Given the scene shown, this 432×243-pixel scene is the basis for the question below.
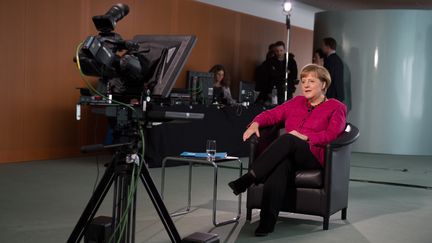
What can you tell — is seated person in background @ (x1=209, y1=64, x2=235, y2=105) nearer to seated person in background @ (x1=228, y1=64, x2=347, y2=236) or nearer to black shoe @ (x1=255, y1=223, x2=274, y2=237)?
seated person in background @ (x1=228, y1=64, x2=347, y2=236)

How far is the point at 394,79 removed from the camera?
8.90 meters

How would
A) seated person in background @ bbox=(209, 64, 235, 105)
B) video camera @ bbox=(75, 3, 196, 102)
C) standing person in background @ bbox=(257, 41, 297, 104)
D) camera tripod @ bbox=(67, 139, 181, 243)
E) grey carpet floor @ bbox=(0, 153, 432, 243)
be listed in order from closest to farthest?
video camera @ bbox=(75, 3, 196, 102), camera tripod @ bbox=(67, 139, 181, 243), grey carpet floor @ bbox=(0, 153, 432, 243), seated person in background @ bbox=(209, 64, 235, 105), standing person in background @ bbox=(257, 41, 297, 104)

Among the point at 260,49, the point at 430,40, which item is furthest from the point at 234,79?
the point at 430,40

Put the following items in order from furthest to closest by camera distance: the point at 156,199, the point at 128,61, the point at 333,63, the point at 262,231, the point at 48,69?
the point at 333,63
the point at 48,69
the point at 262,231
the point at 156,199
the point at 128,61

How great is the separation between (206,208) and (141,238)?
1.03 metres

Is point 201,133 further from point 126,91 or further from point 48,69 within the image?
point 126,91

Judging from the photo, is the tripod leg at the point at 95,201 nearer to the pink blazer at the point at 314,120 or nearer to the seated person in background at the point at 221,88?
the pink blazer at the point at 314,120

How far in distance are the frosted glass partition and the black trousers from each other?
562cm

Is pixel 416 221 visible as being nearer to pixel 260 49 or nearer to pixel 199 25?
pixel 199 25

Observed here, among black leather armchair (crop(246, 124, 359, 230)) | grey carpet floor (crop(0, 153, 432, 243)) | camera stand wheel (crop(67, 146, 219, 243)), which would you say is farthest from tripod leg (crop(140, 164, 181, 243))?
black leather armchair (crop(246, 124, 359, 230))

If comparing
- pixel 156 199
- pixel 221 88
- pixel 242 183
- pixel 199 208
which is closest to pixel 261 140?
pixel 242 183

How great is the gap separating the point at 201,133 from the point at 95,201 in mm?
4447

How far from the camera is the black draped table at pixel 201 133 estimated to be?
627cm

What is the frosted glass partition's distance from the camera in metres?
8.88
